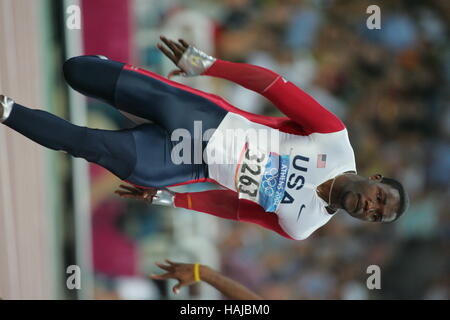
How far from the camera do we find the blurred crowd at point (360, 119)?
113 inches

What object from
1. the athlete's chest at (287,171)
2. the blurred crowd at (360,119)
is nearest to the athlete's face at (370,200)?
the athlete's chest at (287,171)

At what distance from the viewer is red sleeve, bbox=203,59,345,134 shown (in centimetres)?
160

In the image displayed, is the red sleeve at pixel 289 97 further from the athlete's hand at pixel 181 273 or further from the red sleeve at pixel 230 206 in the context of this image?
the athlete's hand at pixel 181 273

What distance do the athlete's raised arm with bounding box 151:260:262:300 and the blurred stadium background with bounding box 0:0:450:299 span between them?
1.53 feet

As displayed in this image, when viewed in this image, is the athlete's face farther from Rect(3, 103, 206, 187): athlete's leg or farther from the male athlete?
Rect(3, 103, 206, 187): athlete's leg

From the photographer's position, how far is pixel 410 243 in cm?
315

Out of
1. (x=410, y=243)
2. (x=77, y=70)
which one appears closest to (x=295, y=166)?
(x=77, y=70)

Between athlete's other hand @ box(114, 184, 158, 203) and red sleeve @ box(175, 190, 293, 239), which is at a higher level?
athlete's other hand @ box(114, 184, 158, 203)

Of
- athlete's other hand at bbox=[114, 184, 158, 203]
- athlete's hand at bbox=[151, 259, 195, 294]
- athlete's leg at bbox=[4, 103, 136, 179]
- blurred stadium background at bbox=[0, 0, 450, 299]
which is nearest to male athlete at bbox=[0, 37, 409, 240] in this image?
athlete's leg at bbox=[4, 103, 136, 179]

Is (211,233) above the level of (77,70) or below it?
below

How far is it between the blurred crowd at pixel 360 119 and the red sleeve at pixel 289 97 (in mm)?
1192

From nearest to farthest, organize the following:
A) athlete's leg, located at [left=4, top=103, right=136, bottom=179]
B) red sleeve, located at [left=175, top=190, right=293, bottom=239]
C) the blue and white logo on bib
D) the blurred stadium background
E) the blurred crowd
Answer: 1. athlete's leg, located at [left=4, top=103, right=136, bottom=179]
2. the blue and white logo on bib
3. red sleeve, located at [left=175, top=190, right=293, bottom=239]
4. the blurred stadium background
5. the blurred crowd

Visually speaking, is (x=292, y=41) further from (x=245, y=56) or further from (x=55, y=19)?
(x=55, y=19)

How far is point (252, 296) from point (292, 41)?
1450mm
